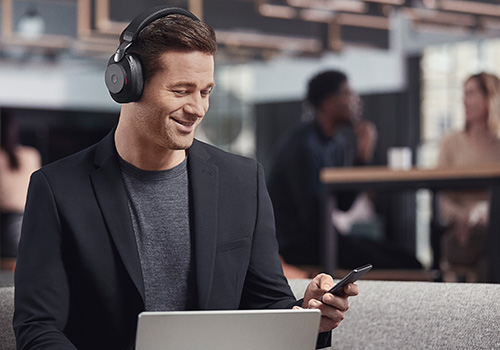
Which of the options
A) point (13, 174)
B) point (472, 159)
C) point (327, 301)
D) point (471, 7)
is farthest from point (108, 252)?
point (13, 174)

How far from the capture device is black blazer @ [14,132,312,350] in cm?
145

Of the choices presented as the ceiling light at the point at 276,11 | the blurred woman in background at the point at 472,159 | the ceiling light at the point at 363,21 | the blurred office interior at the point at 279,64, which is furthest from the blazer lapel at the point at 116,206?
the ceiling light at the point at 363,21

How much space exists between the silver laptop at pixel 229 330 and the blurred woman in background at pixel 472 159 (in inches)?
128

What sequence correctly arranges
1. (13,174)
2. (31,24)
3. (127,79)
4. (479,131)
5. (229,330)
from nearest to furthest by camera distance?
1. (229,330)
2. (127,79)
3. (479,131)
4. (13,174)
5. (31,24)

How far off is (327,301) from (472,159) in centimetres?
333

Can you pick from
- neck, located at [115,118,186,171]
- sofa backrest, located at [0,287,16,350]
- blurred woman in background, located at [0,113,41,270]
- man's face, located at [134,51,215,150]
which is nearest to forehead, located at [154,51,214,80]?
man's face, located at [134,51,215,150]

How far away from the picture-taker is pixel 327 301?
4.52 ft

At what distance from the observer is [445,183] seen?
153 inches

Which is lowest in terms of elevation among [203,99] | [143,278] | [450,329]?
[450,329]

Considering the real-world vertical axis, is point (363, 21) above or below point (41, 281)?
above

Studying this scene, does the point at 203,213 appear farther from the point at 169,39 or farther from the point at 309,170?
the point at 309,170

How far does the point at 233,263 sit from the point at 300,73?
8.84m

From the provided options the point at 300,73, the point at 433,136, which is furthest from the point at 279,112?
the point at 433,136

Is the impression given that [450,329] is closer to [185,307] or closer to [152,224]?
[185,307]
